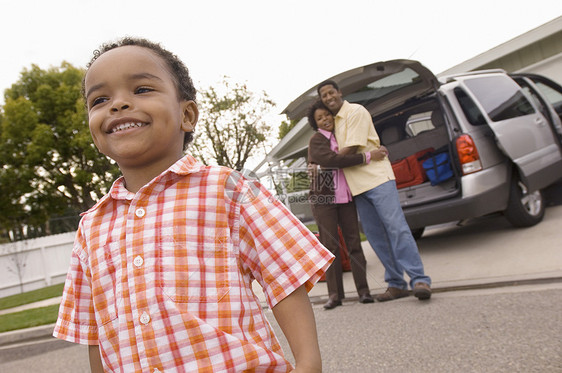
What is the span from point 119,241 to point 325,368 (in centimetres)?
211

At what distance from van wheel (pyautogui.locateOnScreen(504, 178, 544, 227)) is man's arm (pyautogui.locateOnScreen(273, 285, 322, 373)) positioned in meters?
4.58

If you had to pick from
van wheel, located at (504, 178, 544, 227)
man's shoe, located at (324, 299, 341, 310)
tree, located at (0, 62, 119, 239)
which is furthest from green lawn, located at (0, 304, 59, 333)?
van wheel, located at (504, 178, 544, 227)

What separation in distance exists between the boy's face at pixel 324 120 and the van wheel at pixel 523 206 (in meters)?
2.93

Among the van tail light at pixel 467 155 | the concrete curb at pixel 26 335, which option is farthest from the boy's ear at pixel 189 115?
the concrete curb at pixel 26 335

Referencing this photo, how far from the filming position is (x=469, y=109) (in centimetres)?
475

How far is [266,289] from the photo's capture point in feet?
3.33

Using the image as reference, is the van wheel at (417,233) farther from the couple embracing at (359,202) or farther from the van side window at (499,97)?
the couple embracing at (359,202)

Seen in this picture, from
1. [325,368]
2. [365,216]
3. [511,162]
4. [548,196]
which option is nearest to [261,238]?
[325,368]

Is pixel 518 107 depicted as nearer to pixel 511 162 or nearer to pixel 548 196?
pixel 511 162

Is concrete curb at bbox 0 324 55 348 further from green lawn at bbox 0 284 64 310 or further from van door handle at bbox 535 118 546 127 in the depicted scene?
van door handle at bbox 535 118 546 127

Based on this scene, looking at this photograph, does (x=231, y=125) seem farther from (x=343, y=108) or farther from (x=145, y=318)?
(x=343, y=108)

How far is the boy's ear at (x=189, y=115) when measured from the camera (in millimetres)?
1161

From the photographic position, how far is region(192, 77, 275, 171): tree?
4.22ft

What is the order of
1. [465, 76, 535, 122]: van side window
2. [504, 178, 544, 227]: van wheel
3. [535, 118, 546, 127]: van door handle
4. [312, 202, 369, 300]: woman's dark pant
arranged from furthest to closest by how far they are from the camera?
[535, 118, 546, 127]: van door handle
[504, 178, 544, 227]: van wheel
[465, 76, 535, 122]: van side window
[312, 202, 369, 300]: woman's dark pant
